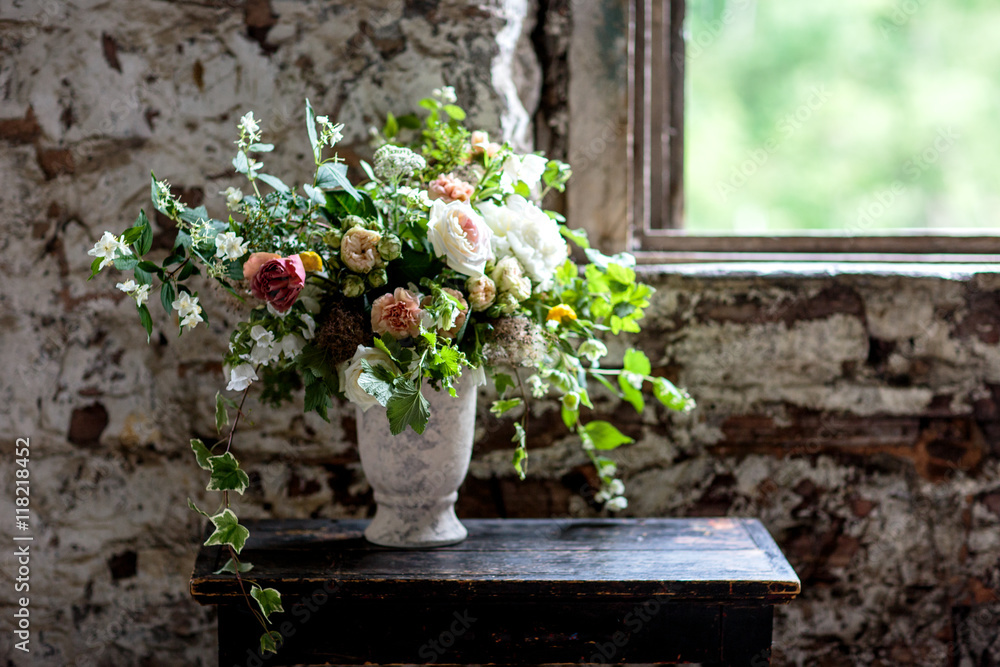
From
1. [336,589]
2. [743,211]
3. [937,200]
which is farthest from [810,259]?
[937,200]

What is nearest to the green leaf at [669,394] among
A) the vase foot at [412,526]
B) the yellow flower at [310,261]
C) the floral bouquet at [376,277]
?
the floral bouquet at [376,277]

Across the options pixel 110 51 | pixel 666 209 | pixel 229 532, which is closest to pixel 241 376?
pixel 229 532

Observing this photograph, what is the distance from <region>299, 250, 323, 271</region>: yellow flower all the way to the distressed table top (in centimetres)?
47

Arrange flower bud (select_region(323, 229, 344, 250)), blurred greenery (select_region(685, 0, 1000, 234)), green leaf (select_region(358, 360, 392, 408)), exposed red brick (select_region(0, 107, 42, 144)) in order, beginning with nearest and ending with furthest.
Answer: green leaf (select_region(358, 360, 392, 408)) → flower bud (select_region(323, 229, 344, 250)) → exposed red brick (select_region(0, 107, 42, 144)) → blurred greenery (select_region(685, 0, 1000, 234))

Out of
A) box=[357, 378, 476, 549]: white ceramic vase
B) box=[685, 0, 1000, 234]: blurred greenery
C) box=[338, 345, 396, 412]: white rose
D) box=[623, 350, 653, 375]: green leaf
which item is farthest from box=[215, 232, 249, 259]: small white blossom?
box=[685, 0, 1000, 234]: blurred greenery

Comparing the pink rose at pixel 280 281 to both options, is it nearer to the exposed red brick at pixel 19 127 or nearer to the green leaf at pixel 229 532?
the green leaf at pixel 229 532

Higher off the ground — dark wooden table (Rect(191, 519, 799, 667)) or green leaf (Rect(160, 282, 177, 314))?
green leaf (Rect(160, 282, 177, 314))

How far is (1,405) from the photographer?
151cm

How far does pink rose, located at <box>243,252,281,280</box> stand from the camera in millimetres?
1027

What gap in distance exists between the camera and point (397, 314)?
104cm

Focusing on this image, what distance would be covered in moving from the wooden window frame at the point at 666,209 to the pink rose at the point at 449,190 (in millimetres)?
629

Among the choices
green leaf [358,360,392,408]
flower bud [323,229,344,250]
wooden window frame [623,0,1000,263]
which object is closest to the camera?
green leaf [358,360,392,408]

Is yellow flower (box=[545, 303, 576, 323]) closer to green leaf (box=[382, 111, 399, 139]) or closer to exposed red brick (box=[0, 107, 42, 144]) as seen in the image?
green leaf (box=[382, 111, 399, 139])

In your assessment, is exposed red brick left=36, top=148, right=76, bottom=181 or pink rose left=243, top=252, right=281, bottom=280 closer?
pink rose left=243, top=252, right=281, bottom=280
